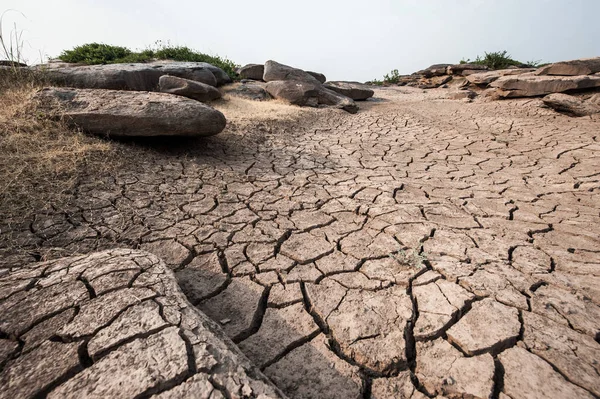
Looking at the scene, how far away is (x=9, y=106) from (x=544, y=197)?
5.44 m

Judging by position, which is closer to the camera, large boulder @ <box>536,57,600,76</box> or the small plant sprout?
the small plant sprout

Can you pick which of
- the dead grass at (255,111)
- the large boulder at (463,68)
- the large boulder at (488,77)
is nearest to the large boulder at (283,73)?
the dead grass at (255,111)

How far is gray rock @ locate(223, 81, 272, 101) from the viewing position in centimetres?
668

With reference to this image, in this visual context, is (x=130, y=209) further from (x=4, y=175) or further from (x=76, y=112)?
(x=76, y=112)

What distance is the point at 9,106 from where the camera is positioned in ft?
10.0

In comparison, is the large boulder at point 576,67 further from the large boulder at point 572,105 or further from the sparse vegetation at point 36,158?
the sparse vegetation at point 36,158

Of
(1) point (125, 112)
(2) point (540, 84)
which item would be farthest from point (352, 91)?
(1) point (125, 112)

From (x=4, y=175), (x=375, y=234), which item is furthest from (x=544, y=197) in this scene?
(x=4, y=175)

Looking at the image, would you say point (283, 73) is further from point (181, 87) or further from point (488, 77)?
point (488, 77)

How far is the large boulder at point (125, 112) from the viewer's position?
9.73 feet

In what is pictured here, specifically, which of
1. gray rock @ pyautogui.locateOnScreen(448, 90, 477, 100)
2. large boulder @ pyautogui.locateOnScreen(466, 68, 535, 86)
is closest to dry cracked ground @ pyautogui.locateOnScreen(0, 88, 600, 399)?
gray rock @ pyautogui.locateOnScreen(448, 90, 477, 100)

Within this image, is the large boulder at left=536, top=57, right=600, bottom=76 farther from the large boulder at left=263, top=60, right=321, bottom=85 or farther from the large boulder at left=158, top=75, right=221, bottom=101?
the large boulder at left=158, top=75, right=221, bottom=101

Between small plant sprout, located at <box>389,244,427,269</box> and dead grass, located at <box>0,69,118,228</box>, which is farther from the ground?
dead grass, located at <box>0,69,118,228</box>

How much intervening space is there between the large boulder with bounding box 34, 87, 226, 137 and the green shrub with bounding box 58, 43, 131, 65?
5.53m
